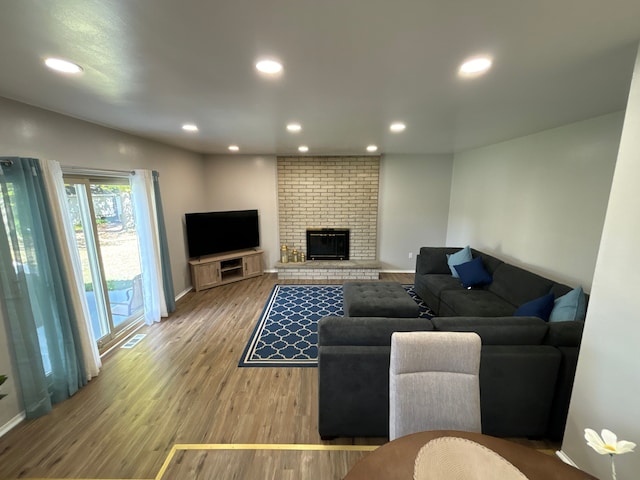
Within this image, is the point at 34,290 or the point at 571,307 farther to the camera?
the point at 571,307

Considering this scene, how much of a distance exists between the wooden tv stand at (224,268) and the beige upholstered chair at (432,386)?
14.4ft

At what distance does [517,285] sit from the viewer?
10.5 feet

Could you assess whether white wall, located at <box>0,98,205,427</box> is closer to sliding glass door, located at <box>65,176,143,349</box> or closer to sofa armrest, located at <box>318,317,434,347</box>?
sliding glass door, located at <box>65,176,143,349</box>

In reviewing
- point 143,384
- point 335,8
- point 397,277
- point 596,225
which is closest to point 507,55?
point 335,8

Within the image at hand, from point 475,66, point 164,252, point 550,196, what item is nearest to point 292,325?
point 164,252

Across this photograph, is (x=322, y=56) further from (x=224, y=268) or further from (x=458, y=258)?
(x=224, y=268)

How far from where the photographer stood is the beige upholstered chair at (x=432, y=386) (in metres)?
1.27

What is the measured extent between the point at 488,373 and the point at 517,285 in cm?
189

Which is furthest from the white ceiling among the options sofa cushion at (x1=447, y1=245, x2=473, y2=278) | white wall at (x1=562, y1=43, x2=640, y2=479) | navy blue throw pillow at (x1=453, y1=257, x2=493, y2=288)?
sofa cushion at (x1=447, y1=245, x2=473, y2=278)

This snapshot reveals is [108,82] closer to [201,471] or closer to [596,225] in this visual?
[201,471]

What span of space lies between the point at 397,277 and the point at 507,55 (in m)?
4.73

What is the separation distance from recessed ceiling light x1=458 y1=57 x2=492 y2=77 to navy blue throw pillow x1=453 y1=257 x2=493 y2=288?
2903 millimetres

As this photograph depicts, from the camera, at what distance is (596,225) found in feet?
8.47

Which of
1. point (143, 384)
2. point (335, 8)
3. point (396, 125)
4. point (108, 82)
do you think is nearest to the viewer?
point (335, 8)
